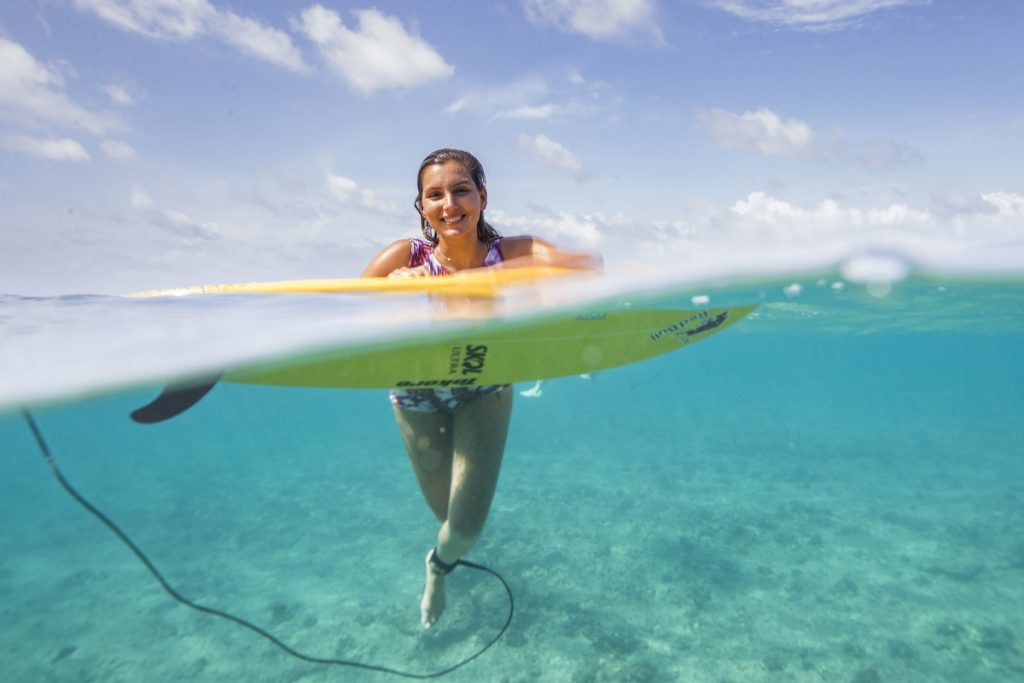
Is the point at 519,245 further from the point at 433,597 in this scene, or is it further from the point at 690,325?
the point at 433,597

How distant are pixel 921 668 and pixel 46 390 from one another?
39.1ft

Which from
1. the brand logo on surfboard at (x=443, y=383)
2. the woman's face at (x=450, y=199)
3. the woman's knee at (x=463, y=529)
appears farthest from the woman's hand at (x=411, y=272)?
the woman's knee at (x=463, y=529)

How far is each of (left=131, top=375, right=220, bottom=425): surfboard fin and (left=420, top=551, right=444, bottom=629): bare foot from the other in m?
2.72

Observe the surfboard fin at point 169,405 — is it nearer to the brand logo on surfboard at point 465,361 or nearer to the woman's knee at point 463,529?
the brand logo on surfboard at point 465,361

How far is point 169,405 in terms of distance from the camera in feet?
13.8

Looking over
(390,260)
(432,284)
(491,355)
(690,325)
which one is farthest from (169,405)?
(690,325)

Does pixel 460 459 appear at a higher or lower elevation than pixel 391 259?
lower

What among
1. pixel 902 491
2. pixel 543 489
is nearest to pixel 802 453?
pixel 902 491

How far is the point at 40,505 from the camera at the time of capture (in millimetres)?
19703

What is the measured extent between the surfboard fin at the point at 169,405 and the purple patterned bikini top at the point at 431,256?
2.13 meters

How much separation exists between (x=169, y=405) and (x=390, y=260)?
7.01 ft

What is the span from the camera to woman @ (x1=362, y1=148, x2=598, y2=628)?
4.28 m

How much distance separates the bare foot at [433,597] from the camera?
5418 millimetres

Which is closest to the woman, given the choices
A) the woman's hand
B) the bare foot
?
the woman's hand
